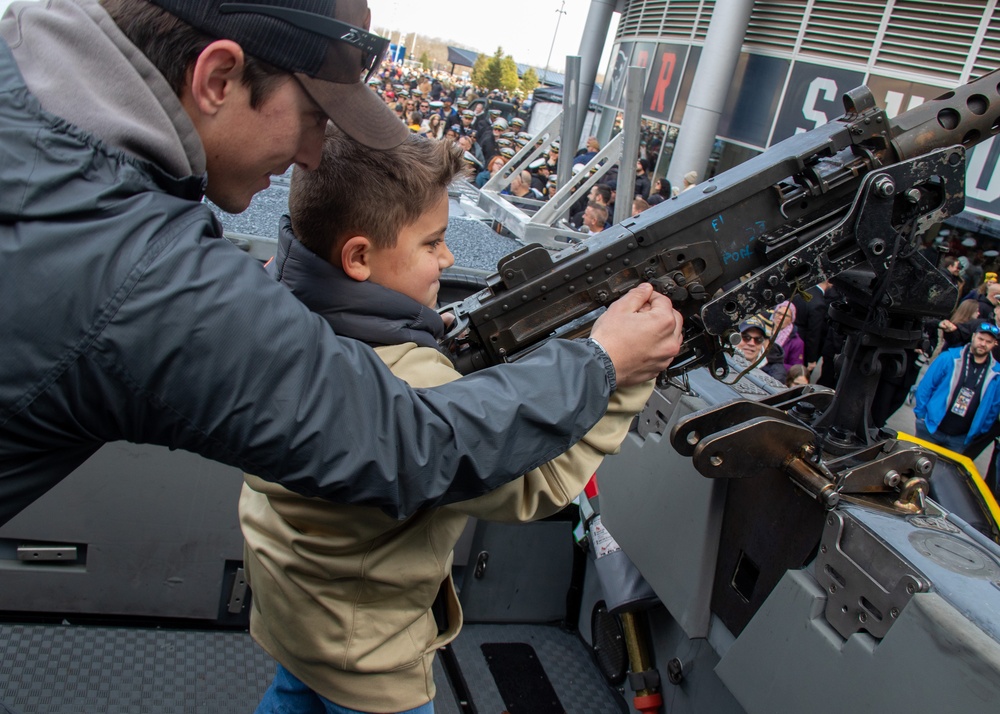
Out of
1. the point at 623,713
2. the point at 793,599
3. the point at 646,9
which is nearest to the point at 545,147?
the point at 623,713

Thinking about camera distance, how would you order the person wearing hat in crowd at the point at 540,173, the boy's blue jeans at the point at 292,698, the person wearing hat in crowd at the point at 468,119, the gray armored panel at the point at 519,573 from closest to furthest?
the boy's blue jeans at the point at 292,698 → the gray armored panel at the point at 519,573 → the person wearing hat in crowd at the point at 540,173 → the person wearing hat in crowd at the point at 468,119

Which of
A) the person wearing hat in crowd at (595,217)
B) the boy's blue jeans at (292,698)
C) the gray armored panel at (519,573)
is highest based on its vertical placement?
the person wearing hat in crowd at (595,217)

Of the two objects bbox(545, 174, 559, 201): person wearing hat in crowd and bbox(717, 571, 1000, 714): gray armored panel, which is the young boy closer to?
bbox(717, 571, 1000, 714): gray armored panel

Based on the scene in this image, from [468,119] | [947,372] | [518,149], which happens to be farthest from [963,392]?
[468,119]

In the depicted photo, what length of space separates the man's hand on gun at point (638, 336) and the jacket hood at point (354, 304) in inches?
15.0

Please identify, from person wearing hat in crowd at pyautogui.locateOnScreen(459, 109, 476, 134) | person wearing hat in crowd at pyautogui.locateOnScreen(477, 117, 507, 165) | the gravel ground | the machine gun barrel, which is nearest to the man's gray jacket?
the machine gun barrel

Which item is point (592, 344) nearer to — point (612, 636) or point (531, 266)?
point (531, 266)

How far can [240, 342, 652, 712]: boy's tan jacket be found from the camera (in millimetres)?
1628

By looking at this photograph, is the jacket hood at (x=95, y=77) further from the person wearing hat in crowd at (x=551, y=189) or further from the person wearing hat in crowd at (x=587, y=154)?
the person wearing hat in crowd at (x=587, y=154)

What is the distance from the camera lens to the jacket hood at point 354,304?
1.67 meters

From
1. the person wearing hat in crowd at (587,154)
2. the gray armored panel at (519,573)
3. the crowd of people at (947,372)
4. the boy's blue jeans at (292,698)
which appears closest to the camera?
the boy's blue jeans at (292,698)

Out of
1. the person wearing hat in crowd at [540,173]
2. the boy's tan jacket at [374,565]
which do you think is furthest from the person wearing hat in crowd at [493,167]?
the boy's tan jacket at [374,565]

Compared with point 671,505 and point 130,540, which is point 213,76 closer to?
point 671,505

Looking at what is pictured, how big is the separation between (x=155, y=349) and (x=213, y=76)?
447 millimetres
